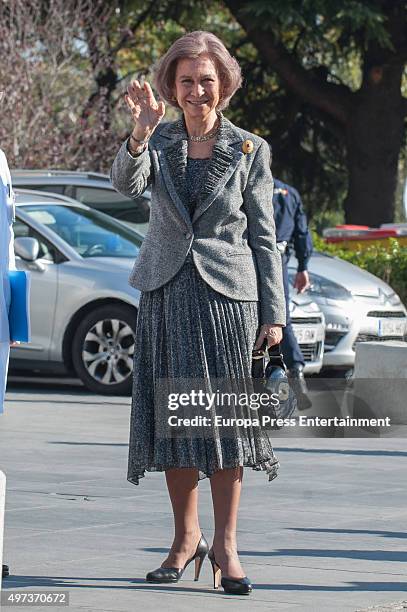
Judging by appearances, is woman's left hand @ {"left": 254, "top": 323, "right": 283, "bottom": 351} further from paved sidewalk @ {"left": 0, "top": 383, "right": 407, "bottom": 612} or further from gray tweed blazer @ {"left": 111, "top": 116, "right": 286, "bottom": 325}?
paved sidewalk @ {"left": 0, "top": 383, "right": 407, "bottom": 612}

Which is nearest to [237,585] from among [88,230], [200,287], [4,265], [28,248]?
[200,287]

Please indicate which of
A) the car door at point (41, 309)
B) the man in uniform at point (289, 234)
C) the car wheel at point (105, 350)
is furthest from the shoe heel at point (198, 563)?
the car door at point (41, 309)

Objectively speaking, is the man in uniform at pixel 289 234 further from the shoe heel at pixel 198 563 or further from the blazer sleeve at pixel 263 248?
the shoe heel at pixel 198 563

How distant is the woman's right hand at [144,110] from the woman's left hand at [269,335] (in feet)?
2.64

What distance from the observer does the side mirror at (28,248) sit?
12.4m

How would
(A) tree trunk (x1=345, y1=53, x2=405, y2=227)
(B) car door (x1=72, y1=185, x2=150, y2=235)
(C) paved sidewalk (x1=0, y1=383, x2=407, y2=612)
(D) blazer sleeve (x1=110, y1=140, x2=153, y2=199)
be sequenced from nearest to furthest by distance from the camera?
(C) paved sidewalk (x1=0, y1=383, x2=407, y2=612), (D) blazer sleeve (x1=110, y1=140, x2=153, y2=199), (B) car door (x1=72, y1=185, x2=150, y2=235), (A) tree trunk (x1=345, y1=53, x2=405, y2=227)

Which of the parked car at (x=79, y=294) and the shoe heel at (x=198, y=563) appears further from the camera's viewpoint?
the parked car at (x=79, y=294)

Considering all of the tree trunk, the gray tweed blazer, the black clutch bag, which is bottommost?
the black clutch bag

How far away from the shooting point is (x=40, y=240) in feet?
44.3

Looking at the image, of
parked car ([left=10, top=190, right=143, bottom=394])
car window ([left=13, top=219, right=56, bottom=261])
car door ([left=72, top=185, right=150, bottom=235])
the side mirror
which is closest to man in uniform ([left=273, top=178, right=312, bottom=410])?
parked car ([left=10, top=190, right=143, bottom=394])

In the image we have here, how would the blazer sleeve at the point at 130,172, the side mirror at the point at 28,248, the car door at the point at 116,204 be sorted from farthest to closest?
1. the car door at the point at 116,204
2. the side mirror at the point at 28,248
3. the blazer sleeve at the point at 130,172

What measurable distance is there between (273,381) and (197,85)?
3.55ft

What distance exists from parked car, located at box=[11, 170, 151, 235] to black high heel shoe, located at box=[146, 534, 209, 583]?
912 cm

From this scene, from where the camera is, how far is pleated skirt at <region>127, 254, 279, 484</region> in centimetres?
551
